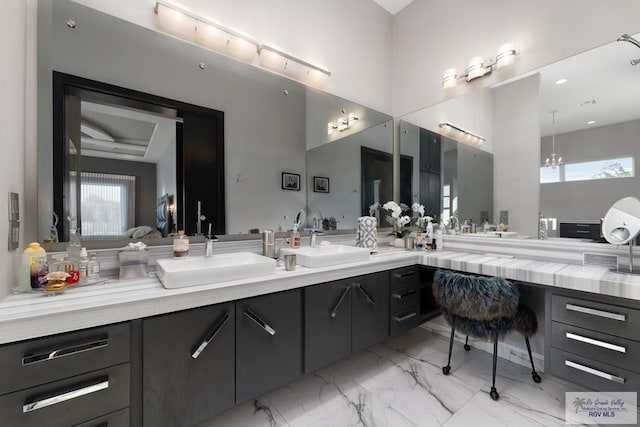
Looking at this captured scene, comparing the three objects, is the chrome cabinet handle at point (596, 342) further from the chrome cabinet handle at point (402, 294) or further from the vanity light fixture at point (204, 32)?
the vanity light fixture at point (204, 32)

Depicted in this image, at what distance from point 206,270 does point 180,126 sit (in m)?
0.95

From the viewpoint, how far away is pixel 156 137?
1.55 meters

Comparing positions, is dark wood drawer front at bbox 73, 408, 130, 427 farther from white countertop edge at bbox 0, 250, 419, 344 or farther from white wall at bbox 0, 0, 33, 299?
white wall at bbox 0, 0, 33, 299

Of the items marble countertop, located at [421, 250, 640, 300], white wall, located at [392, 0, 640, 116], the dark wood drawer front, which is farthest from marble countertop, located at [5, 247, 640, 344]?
white wall, located at [392, 0, 640, 116]

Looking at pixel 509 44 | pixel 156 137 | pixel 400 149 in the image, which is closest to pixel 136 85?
pixel 156 137

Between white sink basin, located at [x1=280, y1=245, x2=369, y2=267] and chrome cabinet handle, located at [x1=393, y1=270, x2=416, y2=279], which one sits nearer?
white sink basin, located at [x1=280, y1=245, x2=369, y2=267]

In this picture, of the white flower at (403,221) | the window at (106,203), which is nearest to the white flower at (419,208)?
the white flower at (403,221)

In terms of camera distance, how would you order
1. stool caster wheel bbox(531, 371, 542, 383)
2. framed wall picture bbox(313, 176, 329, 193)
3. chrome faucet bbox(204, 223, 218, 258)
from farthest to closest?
framed wall picture bbox(313, 176, 329, 193)
stool caster wheel bbox(531, 371, 542, 383)
chrome faucet bbox(204, 223, 218, 258)

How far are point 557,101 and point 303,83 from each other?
1.80 meters

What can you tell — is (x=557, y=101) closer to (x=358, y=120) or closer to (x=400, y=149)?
(x=400, y=149)

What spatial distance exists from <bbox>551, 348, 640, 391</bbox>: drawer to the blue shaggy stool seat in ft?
0.86

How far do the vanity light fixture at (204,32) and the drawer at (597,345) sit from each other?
2.50 metres

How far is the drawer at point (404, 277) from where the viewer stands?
1.88 m

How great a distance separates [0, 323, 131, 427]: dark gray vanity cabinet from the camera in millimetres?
808
